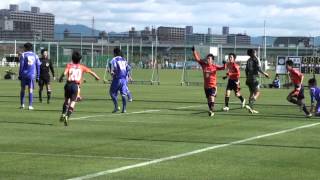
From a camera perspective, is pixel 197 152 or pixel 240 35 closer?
pixel 197 152

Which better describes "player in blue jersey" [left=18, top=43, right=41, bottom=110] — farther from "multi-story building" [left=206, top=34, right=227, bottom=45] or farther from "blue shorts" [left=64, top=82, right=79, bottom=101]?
"multi-story building" [left=206, top=34, right=227, bottom=45]

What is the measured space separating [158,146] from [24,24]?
114 metres

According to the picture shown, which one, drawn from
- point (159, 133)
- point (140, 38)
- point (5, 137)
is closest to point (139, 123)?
point (159, 133)

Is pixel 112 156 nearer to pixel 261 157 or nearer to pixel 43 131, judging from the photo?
pixel 261 157

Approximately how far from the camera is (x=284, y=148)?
12742mm

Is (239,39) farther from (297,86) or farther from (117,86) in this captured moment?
(117,86)

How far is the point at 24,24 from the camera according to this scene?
405ft

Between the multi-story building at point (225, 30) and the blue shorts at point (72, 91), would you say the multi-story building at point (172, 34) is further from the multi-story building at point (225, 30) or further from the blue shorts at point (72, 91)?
the blue shorts at point (72, 91)

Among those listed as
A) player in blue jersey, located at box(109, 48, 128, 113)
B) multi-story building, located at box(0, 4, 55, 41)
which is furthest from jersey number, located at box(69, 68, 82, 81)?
multi-story building, located at box(0, 4, 55, 41)

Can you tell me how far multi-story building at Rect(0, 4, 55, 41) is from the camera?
10362 cm

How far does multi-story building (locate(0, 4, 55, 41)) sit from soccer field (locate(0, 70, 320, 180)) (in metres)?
A: 80.6

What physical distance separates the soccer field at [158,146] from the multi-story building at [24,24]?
80615 mm

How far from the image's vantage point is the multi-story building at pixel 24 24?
4080 inches

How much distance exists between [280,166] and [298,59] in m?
37.9
